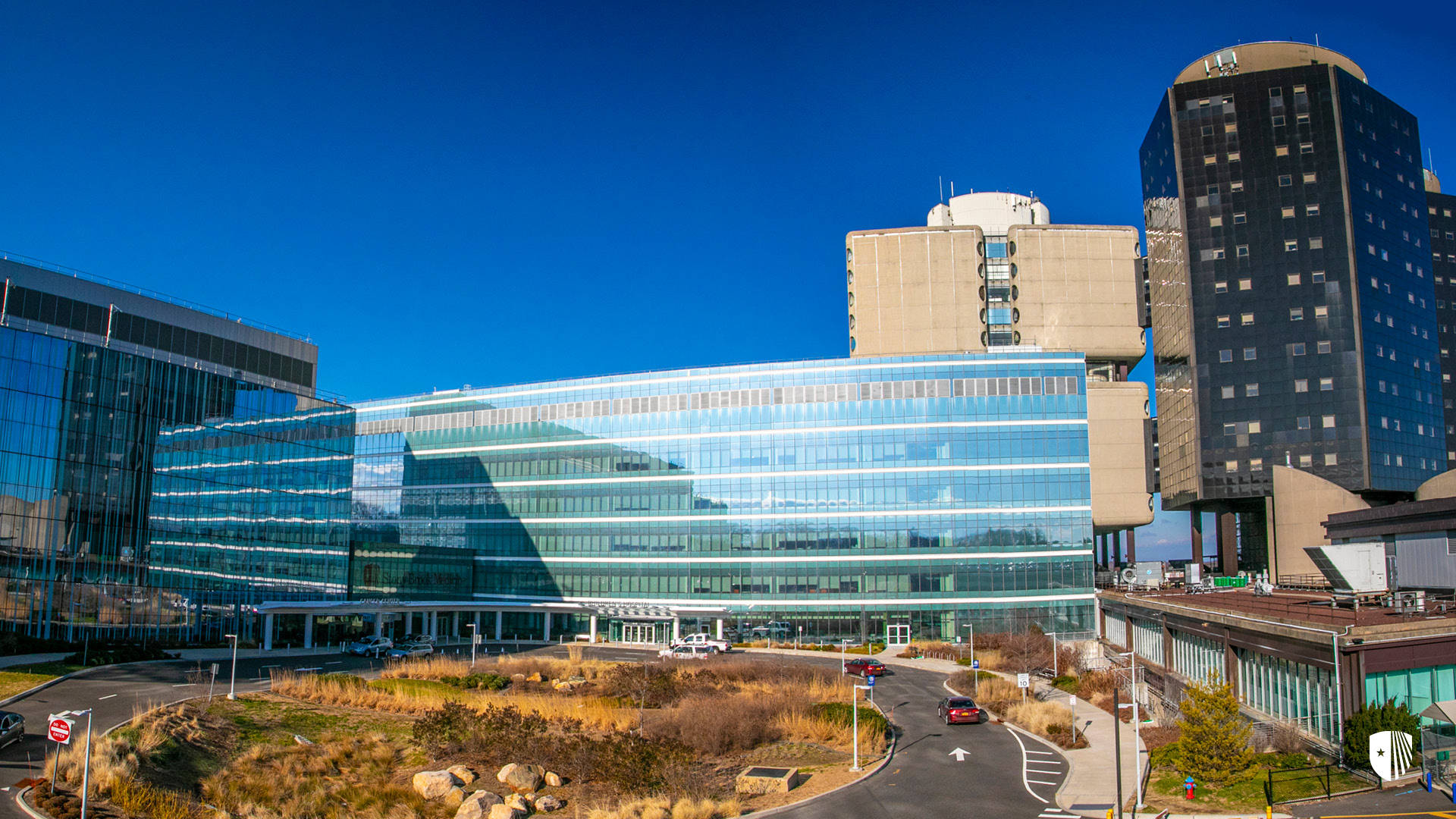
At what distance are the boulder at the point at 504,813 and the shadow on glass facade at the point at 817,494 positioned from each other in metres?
57.1

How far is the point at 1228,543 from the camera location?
9444cm

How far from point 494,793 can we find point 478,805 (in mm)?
1683

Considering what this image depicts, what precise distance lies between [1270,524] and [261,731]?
3323 inches

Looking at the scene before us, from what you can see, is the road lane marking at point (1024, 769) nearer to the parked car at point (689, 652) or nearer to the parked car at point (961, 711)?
the parked car at point (961, 711)

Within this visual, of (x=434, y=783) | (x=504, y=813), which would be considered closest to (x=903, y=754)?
(x=504, y=813)

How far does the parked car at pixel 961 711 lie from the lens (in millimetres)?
46875

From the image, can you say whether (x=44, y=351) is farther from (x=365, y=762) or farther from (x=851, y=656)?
(x=851, y=656)

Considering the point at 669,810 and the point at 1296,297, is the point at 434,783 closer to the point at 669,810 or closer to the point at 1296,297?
the point at 669,810

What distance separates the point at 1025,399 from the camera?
8744 centimetres

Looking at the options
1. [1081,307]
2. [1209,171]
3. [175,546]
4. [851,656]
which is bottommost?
[851,656]

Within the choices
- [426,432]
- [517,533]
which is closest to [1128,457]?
[517,533]

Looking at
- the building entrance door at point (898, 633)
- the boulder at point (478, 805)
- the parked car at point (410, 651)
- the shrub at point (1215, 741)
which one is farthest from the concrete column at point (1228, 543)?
the boulder at point (478, 805)

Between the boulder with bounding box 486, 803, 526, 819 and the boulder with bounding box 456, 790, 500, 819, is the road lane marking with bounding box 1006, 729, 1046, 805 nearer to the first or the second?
the boulder with bounding box 486, 803, 526, 819

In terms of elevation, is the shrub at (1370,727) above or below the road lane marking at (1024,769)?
above
